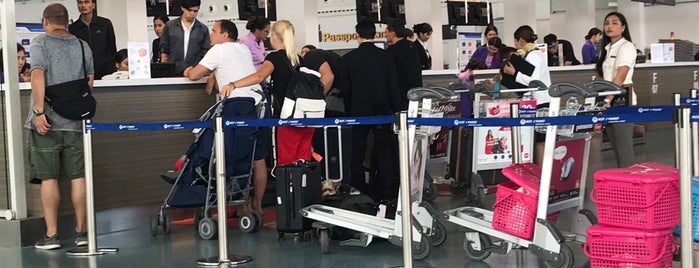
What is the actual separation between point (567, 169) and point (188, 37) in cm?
459

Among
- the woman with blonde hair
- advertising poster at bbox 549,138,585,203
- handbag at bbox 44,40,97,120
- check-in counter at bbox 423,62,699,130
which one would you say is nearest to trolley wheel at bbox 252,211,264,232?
the woman with blonde hair

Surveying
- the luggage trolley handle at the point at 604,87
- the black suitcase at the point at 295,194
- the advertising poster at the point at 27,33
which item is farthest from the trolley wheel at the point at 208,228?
the advertising poster at the point at 27,33

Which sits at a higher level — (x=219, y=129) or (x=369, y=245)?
(x=219, y=129)

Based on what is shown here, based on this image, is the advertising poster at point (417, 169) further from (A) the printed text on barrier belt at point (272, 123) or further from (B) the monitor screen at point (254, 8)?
(B) the monitor screen at point (254, 8)

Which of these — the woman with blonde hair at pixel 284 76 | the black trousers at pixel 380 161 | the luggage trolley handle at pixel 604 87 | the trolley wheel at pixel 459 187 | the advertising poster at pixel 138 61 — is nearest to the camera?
the luggage trolley handle at pixel 604 87

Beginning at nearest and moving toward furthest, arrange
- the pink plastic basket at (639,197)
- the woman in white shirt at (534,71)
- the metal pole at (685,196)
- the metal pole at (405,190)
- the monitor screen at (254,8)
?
the metal pole at (685,196) < the pink plastic basket at (639,197) < the metal pole at (405,190) < the woman in white shirt at (534,71) < the monitor screen at (254,8)

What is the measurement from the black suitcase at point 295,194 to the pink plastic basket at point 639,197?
234 centimetres

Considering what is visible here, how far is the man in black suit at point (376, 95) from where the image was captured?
841cm

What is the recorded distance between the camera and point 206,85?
8.92 meters

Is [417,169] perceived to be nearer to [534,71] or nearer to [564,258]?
[564,258]

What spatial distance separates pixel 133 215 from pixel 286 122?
2288mm

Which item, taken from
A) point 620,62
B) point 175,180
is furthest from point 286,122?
point 620,62

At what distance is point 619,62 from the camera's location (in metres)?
8.60

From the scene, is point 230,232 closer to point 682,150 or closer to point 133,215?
point 133,215
